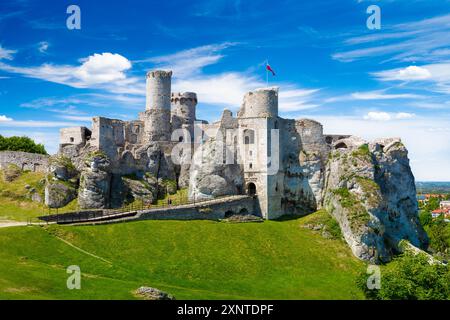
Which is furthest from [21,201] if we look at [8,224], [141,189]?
[8,224]

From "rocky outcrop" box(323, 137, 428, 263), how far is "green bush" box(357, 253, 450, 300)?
1323 cm

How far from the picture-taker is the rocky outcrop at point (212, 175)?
70.6 metres

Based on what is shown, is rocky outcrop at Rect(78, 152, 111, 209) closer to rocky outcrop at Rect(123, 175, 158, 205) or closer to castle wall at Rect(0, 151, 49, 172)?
rocky outcrop at Rect(123, 175, 158, 205)

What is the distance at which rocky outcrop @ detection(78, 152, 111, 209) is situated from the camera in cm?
6712

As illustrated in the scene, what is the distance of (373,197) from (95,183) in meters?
38.3

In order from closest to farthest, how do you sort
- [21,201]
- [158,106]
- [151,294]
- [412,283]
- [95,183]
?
[151,294], [412,283], [95,183], [21,201], [158,106]

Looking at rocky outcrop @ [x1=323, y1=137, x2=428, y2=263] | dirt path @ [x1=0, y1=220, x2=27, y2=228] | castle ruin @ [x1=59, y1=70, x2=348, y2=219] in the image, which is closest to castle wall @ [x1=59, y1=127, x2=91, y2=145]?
castle ruin @ [x1=59, y1=70, x2=348, y2=219]

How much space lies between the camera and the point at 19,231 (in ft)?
159

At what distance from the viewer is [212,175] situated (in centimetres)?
7144

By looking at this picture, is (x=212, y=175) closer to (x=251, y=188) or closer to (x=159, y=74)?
(x=251, y=188)

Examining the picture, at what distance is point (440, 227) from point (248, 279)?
7004 centimetres

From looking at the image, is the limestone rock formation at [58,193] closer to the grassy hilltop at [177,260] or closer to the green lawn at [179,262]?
the grassy hilltop at [177,260]

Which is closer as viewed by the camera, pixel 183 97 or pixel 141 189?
pixel 141 189
